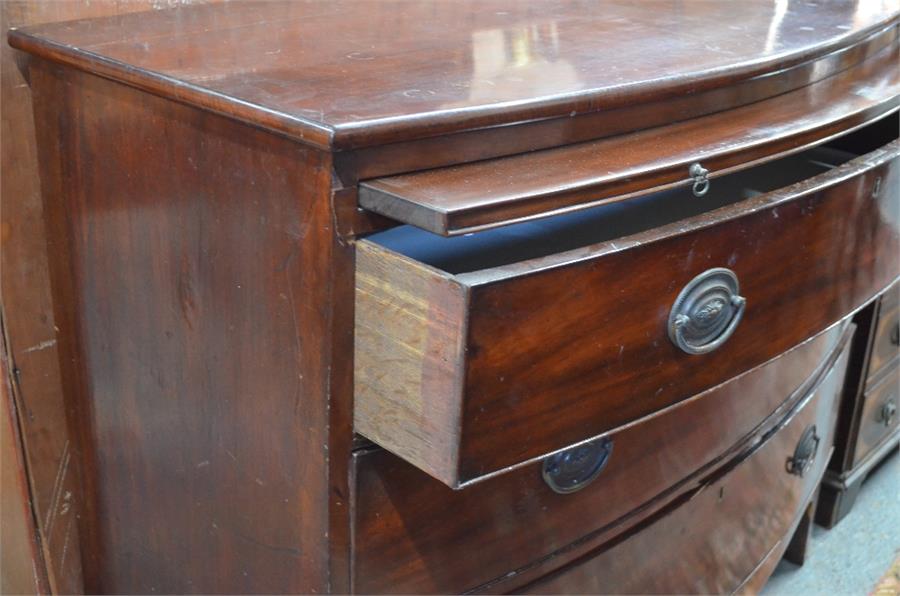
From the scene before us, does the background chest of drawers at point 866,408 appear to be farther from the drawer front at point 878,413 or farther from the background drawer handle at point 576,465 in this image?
the background drawer handle at point 576,465

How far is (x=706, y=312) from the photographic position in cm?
72

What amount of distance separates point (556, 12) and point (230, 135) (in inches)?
16.7

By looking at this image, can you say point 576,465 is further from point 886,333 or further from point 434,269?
point 886,333

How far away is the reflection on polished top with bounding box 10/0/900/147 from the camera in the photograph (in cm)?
67

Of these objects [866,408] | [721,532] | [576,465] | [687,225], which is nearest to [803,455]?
[721,532]

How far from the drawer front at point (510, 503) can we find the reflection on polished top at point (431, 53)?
23 cm

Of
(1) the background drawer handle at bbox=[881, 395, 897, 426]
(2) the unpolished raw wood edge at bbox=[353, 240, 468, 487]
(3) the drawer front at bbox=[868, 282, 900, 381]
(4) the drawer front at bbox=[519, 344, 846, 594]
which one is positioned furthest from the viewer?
(1) the background drawer handle at bbox=[881, 395, 897, 426]

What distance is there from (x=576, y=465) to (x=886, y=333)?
74 centimetres

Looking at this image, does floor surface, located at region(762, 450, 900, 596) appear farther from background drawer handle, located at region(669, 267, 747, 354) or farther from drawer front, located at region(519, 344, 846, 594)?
background drawer handle, located at region(669, 267, 747, 354)

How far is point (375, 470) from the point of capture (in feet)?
2.39

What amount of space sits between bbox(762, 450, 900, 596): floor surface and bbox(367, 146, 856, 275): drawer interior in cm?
64

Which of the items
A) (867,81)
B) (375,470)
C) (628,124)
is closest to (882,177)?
(867,81)

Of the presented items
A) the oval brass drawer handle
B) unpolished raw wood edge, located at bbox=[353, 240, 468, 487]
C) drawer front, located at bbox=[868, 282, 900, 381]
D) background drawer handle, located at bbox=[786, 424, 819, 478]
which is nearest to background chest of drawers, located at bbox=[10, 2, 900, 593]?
unpolished raw wood edge, located at bbox=[353, 240, 468, 487]

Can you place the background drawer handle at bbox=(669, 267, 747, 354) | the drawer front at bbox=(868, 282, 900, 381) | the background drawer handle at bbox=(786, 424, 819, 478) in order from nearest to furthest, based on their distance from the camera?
the background drawer handle at bbox=(669, 267, 747, 354), the background drawer handle at bbox=(786, 424, 819, 478), the drawer front at bbox=(868, 282, 900, 381)
